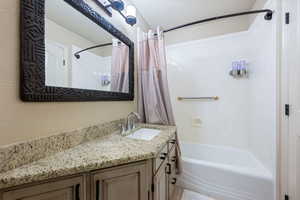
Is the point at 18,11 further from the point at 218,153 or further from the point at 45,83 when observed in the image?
the point at 218,153

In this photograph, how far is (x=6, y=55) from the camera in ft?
1.90

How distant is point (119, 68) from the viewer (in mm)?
1394

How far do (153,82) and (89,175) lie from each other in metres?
1.18

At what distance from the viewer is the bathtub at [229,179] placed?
1.25 m

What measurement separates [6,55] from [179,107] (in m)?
2.15

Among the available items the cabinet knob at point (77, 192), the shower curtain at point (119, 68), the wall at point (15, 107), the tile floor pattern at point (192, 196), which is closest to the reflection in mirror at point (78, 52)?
the shower curtain at point (119, 68)

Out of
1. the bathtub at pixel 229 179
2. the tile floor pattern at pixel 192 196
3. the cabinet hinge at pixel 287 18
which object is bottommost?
the tile floor pattern at pixel 192 196

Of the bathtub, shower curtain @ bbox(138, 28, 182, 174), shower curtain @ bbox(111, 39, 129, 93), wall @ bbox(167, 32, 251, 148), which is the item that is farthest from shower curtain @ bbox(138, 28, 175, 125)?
wall @ bbox(167, 32, 251, 148)

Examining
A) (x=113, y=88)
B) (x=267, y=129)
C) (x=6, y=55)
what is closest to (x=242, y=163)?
(x=267, y=129)

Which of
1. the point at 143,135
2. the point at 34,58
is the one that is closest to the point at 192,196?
the point at 143,135

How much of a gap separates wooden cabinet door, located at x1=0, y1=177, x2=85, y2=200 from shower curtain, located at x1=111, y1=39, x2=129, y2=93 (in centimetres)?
87

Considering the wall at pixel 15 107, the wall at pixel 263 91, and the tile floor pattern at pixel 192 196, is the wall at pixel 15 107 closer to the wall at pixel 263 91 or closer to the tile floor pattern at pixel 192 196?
the tile floor pattern at pixel 192 196

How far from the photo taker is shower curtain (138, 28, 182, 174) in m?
1.58

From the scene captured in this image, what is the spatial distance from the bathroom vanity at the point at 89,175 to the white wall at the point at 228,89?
4.50 feet
